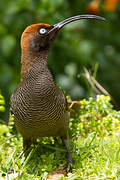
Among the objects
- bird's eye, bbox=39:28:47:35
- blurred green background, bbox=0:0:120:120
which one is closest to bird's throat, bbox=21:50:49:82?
Result: bird's eye, bbox=39:28:47:35

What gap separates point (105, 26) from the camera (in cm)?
697

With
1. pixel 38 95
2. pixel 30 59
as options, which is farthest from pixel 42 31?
pixel 38 95

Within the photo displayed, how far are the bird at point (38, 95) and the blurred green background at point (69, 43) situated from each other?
1481 millimetres

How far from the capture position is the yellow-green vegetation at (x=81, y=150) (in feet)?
11.7

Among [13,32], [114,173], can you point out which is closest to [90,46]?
[13,32]

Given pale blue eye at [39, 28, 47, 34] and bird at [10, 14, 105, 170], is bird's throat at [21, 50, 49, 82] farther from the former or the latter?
pale blue eye at [39, 28, 47, 34]

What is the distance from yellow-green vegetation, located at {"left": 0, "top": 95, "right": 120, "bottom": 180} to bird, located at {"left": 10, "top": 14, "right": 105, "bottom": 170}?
19 centimetres

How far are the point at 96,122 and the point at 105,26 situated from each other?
2794 millimetres

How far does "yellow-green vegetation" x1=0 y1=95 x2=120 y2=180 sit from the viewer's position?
11.7ft

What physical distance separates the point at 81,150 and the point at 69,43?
2.63m

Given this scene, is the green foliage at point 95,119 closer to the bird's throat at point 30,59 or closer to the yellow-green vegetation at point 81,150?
the yellow-green vegetation at point 81,150

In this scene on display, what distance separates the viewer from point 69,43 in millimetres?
6320

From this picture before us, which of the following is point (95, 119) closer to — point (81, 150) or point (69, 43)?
point (81, 150)

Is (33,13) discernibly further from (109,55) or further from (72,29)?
(109,55)
